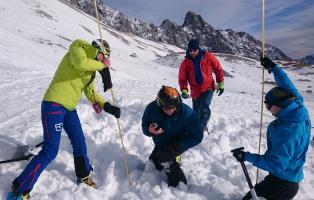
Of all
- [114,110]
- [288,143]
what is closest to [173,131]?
[114,110]

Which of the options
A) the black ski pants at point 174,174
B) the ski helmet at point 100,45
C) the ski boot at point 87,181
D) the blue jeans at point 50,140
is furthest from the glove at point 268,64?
the ski boot at point 87,181

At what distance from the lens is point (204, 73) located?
29.7 feet

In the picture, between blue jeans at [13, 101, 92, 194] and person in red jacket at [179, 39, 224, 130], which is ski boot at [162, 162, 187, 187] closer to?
blue jeans at [13, 101, 92, 194]

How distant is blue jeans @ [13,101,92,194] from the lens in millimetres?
5531

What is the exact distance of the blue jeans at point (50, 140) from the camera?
5.53 m

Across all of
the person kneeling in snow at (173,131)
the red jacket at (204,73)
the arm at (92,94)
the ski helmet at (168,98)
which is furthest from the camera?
the red jacket at (204,73)

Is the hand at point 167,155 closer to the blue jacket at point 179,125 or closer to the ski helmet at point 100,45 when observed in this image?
the blue jacket at point 179,125

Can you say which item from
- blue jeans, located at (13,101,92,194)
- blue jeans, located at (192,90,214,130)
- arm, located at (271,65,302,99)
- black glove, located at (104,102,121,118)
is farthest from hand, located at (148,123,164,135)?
blue jeans, located at (192,90,214,130)

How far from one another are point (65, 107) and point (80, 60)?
3.10 ft

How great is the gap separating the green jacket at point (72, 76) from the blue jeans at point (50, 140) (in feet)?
0.50

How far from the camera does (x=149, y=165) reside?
707 centimetres

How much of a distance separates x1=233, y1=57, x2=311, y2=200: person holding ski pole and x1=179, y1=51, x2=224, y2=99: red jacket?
3822 millimetres

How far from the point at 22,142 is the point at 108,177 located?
2309mm

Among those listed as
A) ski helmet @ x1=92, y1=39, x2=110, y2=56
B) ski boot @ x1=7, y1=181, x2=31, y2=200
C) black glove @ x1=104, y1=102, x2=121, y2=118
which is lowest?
ski boot @ x1=7, y1=181, x2=31, y2=200
